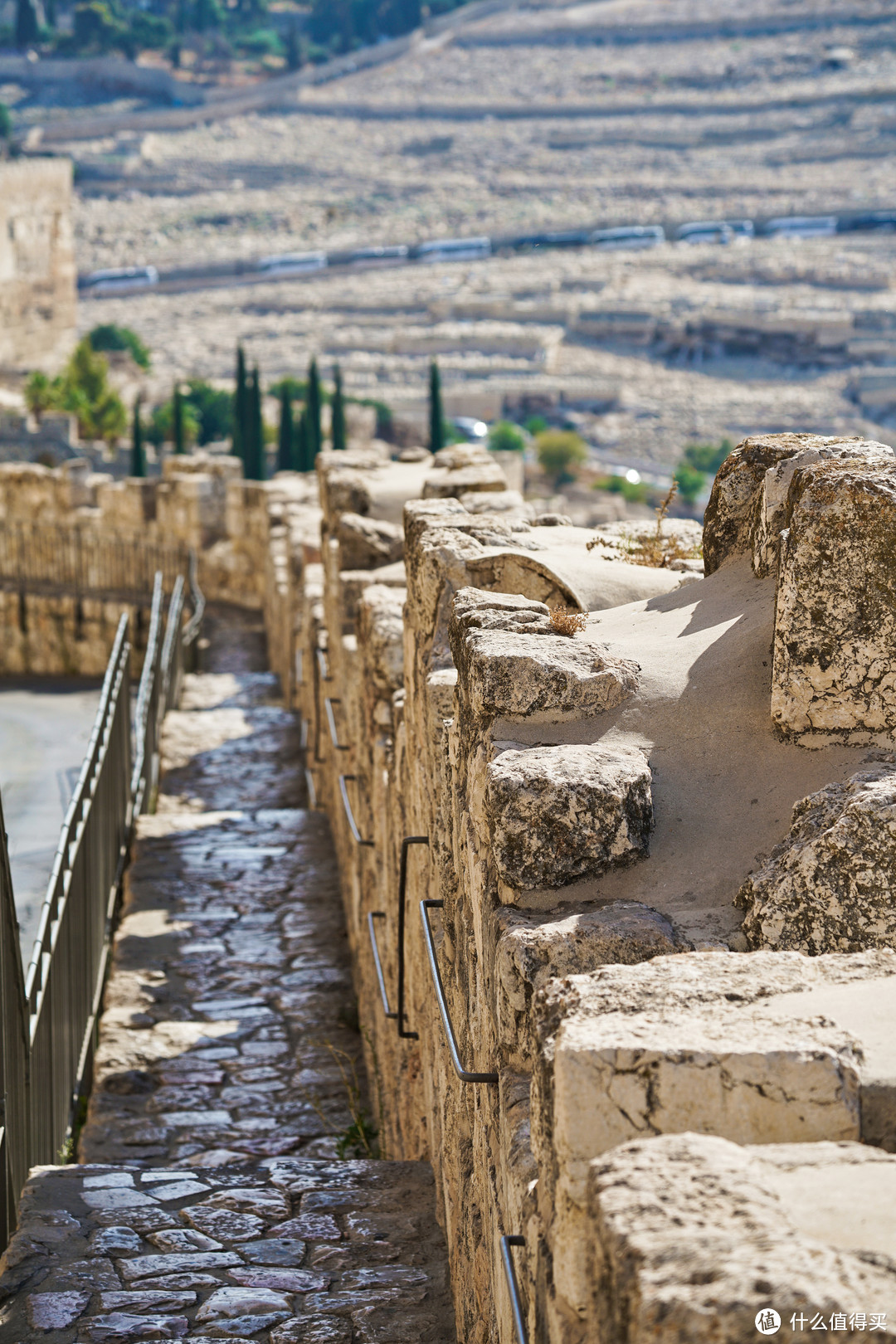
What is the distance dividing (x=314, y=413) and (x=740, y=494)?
23.4 metres

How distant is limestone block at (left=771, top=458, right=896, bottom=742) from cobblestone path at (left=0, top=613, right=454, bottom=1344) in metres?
1.74

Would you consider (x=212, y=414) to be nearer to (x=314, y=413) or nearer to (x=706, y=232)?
(x=314, y=413)

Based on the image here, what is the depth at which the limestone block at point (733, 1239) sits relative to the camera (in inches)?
61.3

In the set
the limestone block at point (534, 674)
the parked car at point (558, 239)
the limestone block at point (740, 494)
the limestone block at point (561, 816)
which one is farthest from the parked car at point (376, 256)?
the limestone block at point (561, 816)

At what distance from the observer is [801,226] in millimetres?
83875

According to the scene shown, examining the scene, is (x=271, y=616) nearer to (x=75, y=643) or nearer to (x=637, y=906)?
(x=75, y=643)

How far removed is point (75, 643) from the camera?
17.7 metres

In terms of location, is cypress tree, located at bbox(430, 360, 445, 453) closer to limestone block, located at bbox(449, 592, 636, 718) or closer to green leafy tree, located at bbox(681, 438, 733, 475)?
green leafy tree, located at bbox(681, 438, 733, 475)

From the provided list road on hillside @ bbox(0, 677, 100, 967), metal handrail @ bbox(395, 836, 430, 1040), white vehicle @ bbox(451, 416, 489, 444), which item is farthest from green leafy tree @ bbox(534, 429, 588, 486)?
metal handrail @ bbox(395, 836, 430, 1040)

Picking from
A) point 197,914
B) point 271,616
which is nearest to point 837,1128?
point 197,914

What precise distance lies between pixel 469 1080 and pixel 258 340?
212 feet

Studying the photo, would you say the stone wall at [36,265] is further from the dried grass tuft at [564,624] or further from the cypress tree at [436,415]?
the dried grass tuft at [564,624]

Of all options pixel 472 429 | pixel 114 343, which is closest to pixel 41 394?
pixel 114 343

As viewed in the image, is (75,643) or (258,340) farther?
(258,340)
